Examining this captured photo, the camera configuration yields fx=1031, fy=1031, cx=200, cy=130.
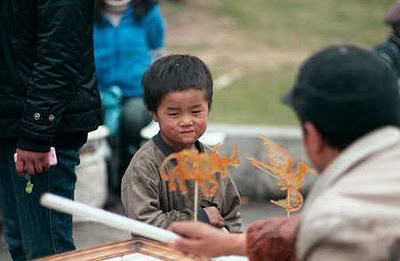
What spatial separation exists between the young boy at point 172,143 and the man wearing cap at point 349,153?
1034 mm

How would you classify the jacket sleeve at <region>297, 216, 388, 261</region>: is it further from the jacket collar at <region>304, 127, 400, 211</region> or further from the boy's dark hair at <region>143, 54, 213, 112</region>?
the boy's dark hair at <region>143, 54, 213, 112</region>

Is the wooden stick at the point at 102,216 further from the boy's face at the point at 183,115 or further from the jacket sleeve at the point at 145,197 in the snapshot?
the boy's face at the point at 183,115

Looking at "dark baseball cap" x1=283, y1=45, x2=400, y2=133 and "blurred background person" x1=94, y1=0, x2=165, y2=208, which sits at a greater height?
"blurred background person" x1=94, y1=0, x2=165, y2=208

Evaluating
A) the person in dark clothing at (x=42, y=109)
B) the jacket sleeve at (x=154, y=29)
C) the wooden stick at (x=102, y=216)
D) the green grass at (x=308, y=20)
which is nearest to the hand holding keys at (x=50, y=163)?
the person in dark clothing at (x=42, y=109)

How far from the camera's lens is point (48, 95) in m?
3.60

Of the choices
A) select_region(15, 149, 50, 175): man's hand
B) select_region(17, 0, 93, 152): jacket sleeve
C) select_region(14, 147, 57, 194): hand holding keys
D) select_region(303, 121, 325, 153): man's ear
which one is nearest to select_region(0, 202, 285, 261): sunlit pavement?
select_region(14, 147, 57, 194): hand holding keys

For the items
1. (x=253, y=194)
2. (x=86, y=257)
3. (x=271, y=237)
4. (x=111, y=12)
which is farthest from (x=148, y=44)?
(x=271, y=237)

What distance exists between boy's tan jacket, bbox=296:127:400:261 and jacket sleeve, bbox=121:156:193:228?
3.56ft

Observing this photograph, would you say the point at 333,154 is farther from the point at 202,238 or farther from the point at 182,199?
the point at 182,199

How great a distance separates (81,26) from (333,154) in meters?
1.45

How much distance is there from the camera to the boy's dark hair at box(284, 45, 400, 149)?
7.84ft

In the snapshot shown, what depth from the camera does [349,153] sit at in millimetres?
2426

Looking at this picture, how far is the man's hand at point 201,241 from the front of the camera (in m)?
2.69

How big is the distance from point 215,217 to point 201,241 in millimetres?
814
